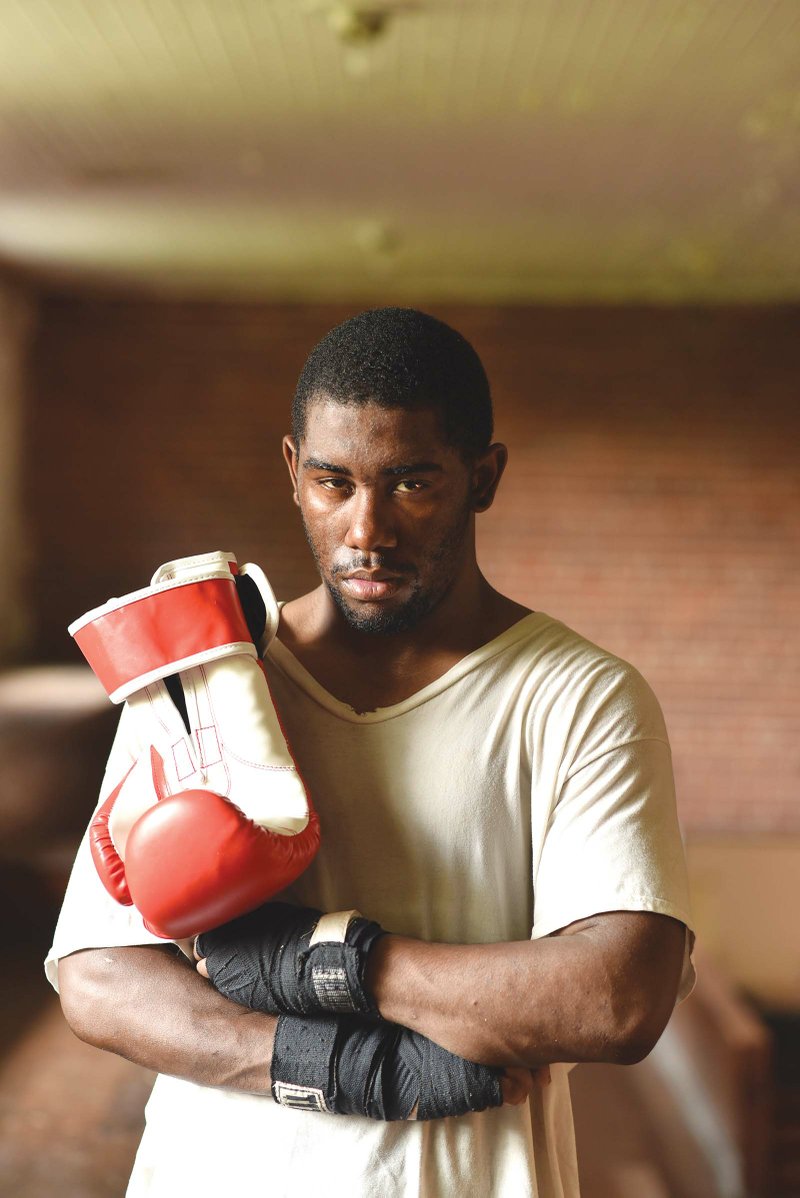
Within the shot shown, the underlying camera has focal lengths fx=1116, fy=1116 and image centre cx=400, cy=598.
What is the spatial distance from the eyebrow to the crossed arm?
0.39 m

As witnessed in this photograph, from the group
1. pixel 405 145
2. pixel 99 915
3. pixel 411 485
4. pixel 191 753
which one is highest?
pixel 405 145

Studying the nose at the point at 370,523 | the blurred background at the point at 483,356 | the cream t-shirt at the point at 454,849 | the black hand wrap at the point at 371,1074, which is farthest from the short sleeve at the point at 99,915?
the blurred background at the point at 483,356

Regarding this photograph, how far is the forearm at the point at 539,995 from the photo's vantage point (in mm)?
871

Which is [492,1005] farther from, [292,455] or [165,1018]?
[292,455]

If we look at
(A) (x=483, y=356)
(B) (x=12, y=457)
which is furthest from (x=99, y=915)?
(A) (x=483, y=356)

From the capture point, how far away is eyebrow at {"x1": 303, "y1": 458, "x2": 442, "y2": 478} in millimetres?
944

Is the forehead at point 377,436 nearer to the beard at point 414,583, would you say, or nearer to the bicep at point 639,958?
the beard at point 414,583

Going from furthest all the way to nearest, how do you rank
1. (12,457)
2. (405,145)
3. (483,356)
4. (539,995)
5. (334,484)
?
(483,356) → (12,457) → (405,145) → (334,484) → (539,995)

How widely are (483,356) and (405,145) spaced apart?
1.96 m

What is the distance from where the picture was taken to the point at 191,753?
0.92 meters

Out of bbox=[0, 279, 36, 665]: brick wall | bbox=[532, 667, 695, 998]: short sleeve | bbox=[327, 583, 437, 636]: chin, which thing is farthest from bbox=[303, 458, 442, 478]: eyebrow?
bbox=[0, 279, 36, 665]: brick wall

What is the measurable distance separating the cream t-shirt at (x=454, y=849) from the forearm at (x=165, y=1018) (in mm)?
23

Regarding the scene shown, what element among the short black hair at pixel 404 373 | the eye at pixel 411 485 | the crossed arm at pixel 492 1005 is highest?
the short black hair at pixel 404 373

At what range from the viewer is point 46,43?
285 centimetres
